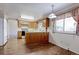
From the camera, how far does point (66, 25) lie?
106 inches

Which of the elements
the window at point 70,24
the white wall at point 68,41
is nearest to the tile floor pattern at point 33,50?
the white wall at point 68,41

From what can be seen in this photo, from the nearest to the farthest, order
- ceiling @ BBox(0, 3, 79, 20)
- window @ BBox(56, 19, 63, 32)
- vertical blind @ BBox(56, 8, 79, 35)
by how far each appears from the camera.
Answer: ceiling @ BBox(0, 3, 79, 20) < vertical blind @ BBox(56, 8, 79, 35) < window @ BBox(56, 19, 63, 32)

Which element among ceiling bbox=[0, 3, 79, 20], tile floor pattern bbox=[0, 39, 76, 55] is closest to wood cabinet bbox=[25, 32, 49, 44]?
tile floor pattern bbox=[0, 39, 76, 55]

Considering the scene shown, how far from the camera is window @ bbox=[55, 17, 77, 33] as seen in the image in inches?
104

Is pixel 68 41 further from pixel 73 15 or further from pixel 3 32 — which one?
pixel 3 32

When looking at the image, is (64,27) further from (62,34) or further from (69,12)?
(69,12)

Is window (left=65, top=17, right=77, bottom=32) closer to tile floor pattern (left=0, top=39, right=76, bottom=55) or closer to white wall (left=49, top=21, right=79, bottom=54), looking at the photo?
white wall (left=49, top=21, right=79, bottom=54)

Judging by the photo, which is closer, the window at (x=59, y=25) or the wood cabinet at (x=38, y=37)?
the window at (x=59, y=25)

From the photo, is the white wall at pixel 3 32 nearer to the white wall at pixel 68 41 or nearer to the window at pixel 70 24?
the white wall at pixel 68 41

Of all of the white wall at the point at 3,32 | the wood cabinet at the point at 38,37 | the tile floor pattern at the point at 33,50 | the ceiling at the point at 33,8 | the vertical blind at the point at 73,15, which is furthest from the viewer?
the wood cabinet at the point at 38,37

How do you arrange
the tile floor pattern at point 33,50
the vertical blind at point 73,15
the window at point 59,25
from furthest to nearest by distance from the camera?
1. the window at point 59,25
2. the vertical blind at point 73,15
3. the tile floor pattern at point 33,50

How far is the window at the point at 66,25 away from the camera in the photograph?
264 cm

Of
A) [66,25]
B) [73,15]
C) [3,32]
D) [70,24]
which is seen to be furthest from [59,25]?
[3,32]
